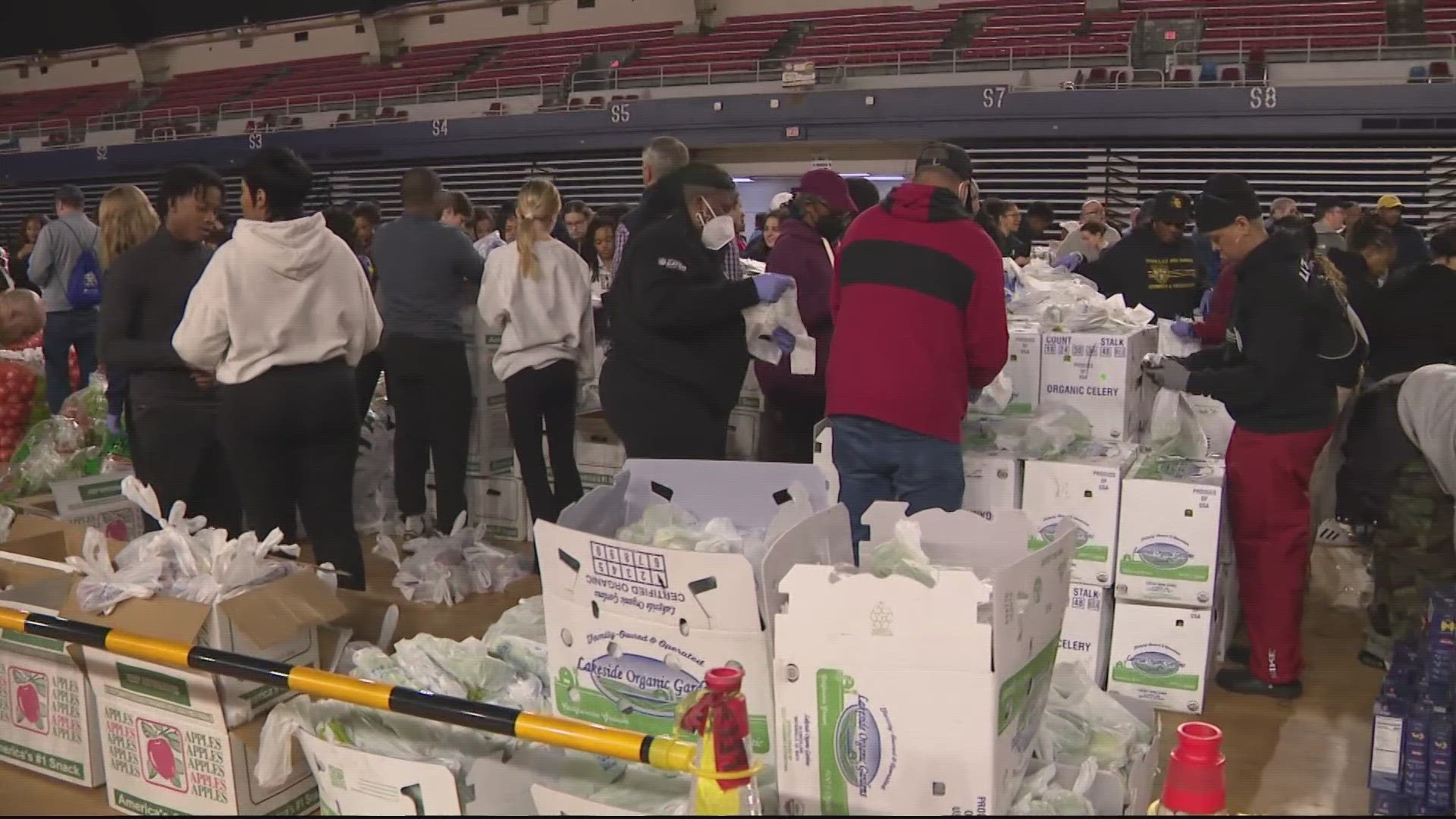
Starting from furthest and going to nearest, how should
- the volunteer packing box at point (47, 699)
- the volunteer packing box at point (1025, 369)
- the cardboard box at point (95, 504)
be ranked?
the cardboard box at point (95, 504)
the volunteer packing box at point (1025, 369)
the volunteer packing box at point (47, 699)

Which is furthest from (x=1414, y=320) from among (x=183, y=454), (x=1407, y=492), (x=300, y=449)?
(x=183, y=454)

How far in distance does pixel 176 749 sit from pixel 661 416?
1.45 meters

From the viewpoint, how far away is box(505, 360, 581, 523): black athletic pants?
412 centimetres

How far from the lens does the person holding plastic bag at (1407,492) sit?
3.41m

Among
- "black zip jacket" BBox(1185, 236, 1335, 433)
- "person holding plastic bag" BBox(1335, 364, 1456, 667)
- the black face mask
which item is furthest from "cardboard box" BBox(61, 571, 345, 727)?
"person holding plastic bag" BBox(1335, 364, 1456, 667)

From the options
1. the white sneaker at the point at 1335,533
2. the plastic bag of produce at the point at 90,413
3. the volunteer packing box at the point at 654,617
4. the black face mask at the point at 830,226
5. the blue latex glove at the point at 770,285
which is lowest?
the white sneaker at the point at 1335,533

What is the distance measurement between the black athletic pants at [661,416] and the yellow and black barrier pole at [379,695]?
4.31 ft

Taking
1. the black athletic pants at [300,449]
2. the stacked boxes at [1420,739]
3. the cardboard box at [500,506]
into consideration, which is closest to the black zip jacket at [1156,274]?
the stacked boxes at [1420,739]

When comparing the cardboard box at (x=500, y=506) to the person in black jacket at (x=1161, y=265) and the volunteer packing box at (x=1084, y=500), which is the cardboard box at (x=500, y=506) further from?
the person in black jacket at (x=1161, y=265)

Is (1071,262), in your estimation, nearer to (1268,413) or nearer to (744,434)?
(744,434)

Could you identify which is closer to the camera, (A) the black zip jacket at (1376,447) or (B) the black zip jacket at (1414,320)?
(A) the black zip jacket at (1376,447)

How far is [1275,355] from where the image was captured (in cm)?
305

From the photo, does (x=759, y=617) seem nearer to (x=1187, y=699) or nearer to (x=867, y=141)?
(x=1187, y=699)

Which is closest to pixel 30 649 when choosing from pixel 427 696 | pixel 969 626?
pixel 427 696
